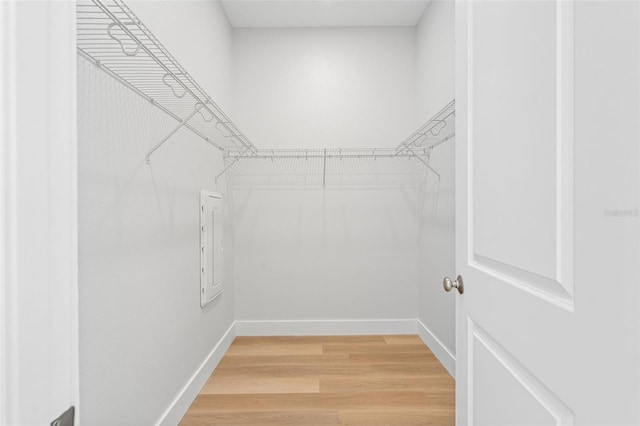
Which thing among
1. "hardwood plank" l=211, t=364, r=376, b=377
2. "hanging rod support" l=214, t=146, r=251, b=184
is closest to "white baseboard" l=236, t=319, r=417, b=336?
"hardwood plank" l=211, t=364, r=376, b=377

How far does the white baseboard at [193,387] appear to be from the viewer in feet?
5.65

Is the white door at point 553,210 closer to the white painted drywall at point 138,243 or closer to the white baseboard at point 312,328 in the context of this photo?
the white painted drywall at point 138,243

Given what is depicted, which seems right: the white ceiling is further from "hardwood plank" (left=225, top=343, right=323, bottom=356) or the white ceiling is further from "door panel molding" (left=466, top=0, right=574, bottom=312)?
"hardwood plank" (left=225, top=343, right=323, bottom=356)

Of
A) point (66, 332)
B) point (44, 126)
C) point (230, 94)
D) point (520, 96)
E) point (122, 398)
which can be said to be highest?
point (230, 94)

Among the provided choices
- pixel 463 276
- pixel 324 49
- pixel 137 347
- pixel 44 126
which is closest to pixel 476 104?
pixel 463 276

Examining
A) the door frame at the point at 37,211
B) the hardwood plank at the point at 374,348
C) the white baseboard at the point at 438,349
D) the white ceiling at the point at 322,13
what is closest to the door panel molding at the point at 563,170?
the door frame at the point at 37,211

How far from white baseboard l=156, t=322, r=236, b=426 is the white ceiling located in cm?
251

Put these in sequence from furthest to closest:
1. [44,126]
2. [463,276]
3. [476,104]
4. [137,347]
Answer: [137,347]
[463,276]
[476,104]
[44,126]

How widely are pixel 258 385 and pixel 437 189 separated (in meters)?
1.79

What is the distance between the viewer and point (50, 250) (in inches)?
17.7

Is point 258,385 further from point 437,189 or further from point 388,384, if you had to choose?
point 437,189

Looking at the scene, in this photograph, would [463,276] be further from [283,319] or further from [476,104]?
[283,319]

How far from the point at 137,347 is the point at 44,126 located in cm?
124

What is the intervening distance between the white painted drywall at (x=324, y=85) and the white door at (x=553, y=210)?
2.07m
